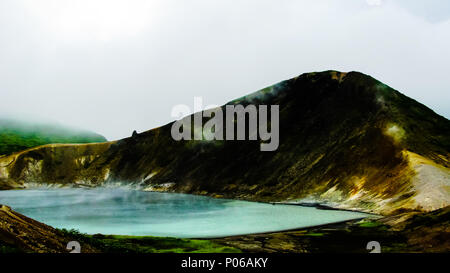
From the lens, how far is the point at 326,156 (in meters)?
90.6

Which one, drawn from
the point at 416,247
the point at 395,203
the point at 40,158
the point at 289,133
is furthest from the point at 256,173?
the point at 40,158

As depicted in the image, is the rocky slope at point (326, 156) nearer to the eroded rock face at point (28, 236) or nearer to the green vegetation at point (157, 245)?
the green vegetation at point (157, 245)

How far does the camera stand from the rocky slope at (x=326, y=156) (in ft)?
219

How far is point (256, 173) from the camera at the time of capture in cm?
10400

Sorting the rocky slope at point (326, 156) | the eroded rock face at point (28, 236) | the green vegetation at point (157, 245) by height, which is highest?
the rocky slope at point (326, 156)

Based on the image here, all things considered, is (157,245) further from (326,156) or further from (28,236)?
(326,156)

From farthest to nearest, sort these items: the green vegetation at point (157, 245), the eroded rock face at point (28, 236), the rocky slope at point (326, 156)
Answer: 1. the rocky slope at point (326, 156)
2. the green vegetation at point (157, 245)
3. the eroded rock face at point (28, 236)

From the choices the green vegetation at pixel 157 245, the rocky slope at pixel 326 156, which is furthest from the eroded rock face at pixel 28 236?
the rocky slope at pixel 326 156

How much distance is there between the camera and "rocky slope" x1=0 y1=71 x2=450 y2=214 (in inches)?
2625

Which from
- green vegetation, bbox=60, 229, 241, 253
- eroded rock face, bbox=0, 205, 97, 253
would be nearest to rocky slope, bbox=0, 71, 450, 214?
green vegetation, bbox=60, 229, 241, 253

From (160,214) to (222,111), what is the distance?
253 ft

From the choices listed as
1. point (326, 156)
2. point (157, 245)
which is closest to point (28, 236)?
point (157, 245)

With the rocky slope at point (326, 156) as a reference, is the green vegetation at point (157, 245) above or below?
below
